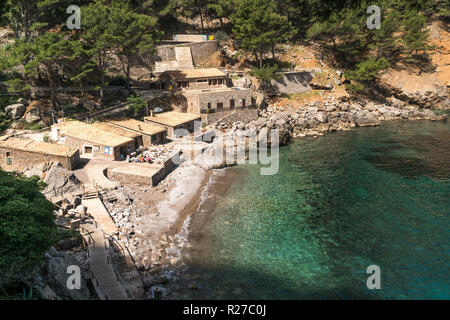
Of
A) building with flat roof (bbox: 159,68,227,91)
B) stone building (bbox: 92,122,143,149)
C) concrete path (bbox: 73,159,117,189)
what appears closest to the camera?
concrete path (bbox: 73,159,117,189)

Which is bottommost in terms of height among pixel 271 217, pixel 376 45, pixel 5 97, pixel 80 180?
pixel 271 217

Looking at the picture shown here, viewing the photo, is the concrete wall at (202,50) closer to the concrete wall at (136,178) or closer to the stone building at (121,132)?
the stone building at (121,132)

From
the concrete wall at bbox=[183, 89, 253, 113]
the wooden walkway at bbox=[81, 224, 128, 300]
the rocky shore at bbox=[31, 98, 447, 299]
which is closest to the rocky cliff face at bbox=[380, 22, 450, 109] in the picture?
the rocky shore at bbox=[31, 98, 447, 299]

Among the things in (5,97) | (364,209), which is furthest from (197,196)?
(5,97)

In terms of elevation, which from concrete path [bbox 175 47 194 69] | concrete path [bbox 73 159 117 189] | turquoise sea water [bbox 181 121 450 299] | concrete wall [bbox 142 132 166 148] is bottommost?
turquoise sea water [bbox 181 121 450 299]

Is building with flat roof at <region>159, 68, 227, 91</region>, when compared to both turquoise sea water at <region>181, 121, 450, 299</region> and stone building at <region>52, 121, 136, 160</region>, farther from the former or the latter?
turquoise sea water at <region>181, 121, 450, 299</region>

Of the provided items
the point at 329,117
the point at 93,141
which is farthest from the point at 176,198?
the point at 329,117

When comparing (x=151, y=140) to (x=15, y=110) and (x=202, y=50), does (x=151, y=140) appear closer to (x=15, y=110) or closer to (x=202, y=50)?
(x=15, y=110)

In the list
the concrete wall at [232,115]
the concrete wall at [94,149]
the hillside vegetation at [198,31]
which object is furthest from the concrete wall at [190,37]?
the concrete wall at [94,149]
